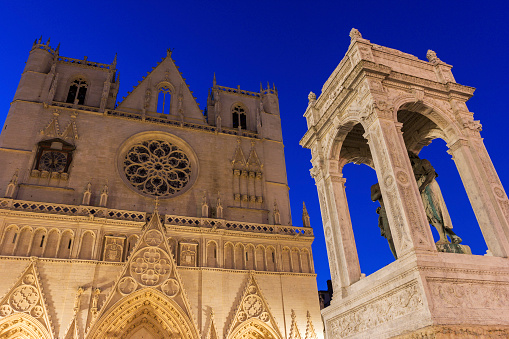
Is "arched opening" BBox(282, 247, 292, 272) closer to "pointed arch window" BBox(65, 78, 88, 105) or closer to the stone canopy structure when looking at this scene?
the stone canopy structure

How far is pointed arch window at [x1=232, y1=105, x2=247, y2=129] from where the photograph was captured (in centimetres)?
2284

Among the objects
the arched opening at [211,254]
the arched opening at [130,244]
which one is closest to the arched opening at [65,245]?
the arched opening at [130,244]

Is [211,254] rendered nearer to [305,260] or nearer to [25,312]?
[305,260]

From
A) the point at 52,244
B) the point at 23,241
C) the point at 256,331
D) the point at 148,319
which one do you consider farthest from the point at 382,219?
the point at 23,241

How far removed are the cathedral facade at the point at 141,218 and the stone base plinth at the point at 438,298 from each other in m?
11.1

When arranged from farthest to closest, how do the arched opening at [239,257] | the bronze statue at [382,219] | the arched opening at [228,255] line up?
the arched opening at [239,257]
the arched opening at [228,255]
the bronze statue at [382,219]

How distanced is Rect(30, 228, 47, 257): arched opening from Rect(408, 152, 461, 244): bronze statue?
45.2 feet

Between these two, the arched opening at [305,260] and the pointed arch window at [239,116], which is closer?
the arched opening at [305,260]

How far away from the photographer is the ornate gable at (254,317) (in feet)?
49.7

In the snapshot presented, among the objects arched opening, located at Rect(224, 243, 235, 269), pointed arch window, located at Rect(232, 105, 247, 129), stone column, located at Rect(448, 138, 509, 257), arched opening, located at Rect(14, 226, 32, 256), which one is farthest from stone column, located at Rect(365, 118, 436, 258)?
pointed arch window, located at Rect(232, 105, 247, 129)

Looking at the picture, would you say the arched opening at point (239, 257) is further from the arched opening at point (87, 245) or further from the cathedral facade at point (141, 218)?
the arched opening at point (87, 245)

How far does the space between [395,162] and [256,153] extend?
624 inches

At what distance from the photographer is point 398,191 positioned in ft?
16.6

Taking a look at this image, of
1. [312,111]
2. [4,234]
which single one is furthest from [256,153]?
[312,111]
